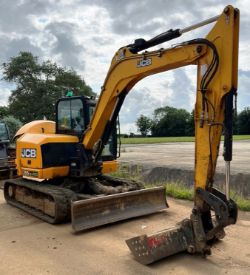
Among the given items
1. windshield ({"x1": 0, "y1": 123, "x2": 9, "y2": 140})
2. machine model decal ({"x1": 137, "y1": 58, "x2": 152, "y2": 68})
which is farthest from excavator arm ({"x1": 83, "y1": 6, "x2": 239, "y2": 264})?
windshield ({"x1": 0, "y1": 123, "x2": 9, "y2": 140})

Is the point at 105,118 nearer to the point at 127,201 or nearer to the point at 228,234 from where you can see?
the point at 127,201

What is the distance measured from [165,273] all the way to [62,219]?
9.14 ft

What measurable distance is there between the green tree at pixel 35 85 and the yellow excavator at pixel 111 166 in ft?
103

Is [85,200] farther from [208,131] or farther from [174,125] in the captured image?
[174,125]

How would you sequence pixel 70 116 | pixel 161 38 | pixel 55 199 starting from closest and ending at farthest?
pixel 161 38, pixel 55 199, pixel 70 116

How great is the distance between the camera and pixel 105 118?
297 inches

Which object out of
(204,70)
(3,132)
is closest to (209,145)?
(204,70)

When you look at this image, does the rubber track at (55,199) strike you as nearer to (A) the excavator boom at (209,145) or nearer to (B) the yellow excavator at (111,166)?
(B) the yellow excavator at (111,166)

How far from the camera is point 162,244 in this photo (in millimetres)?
5398

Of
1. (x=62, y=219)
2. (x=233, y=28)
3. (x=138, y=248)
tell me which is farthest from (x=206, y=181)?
(x=62, y=219)

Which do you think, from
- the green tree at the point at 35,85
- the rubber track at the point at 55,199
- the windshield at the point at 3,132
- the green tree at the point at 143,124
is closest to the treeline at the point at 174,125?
the green tree at the point at 143,124

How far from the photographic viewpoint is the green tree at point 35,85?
132 ft

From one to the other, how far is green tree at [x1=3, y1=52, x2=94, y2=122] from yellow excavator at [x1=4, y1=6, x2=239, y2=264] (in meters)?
31.5

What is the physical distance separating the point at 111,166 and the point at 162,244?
3.61m
